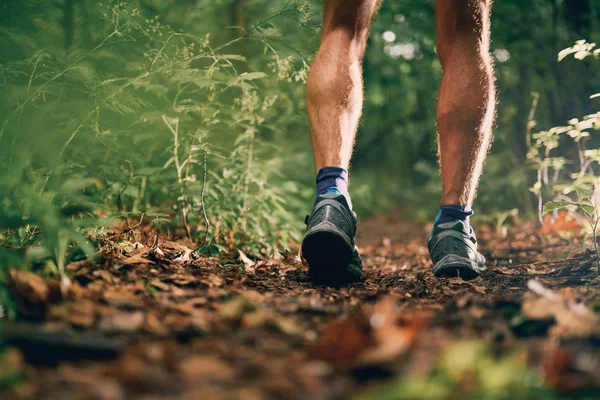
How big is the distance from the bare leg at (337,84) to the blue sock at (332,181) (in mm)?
30

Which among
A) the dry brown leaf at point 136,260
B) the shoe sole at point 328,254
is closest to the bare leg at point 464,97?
the shoe sole at point 328,254

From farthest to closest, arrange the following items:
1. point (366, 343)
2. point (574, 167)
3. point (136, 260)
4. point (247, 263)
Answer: point (574, 167)
point (247, 263)
point (136, 260)
point (366, 343)

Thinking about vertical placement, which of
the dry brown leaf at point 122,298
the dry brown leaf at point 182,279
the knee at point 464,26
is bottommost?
the dry brown leaf at point 122,298

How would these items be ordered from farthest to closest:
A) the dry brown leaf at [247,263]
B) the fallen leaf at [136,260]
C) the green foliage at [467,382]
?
the dry brown leaf at [247,263]
the fallen leaf at [136,260]
the green foliage at [467,382]

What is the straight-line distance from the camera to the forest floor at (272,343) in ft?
2.42

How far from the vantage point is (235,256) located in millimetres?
2322

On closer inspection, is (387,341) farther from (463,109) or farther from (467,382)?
(463,109)

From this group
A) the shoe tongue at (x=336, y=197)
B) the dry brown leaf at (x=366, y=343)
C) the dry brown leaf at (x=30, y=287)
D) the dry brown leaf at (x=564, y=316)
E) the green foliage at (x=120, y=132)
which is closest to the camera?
the dry brown leaf at (x=366, y=343)

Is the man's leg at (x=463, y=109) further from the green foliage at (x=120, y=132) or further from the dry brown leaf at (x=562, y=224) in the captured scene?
the dry brown leaf at (x=562, y=224)

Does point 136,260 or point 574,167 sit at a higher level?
point 574,167

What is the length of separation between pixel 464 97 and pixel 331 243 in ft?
3.08

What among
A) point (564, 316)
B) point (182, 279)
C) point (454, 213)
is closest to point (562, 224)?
point (454, 213)

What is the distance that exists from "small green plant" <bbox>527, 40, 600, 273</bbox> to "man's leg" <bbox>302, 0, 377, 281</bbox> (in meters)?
0.86

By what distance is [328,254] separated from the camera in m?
1.82
